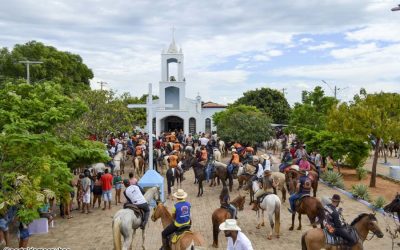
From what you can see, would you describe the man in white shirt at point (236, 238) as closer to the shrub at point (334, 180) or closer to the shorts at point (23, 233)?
the shorts at point (23, 233)

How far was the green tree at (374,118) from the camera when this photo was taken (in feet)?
62.1

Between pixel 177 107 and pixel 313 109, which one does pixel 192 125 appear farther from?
pixel 313 109

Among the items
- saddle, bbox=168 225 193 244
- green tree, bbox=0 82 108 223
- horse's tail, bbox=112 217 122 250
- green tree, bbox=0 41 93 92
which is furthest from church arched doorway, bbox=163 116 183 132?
saddle, bbox=168 225 193 244

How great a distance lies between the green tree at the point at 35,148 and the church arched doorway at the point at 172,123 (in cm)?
3435

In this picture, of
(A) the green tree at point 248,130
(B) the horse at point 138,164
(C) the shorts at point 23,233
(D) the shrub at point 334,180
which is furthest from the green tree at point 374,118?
(C) the shorts at point 23,233

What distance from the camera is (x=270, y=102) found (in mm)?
52562

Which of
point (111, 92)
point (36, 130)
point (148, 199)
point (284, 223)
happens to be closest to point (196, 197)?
point (284, 223)

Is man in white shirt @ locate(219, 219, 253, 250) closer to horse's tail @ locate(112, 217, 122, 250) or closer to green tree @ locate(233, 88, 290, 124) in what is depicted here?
horse's tail @ locate(112, 217, 122, 250)

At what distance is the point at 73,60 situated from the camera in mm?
47281

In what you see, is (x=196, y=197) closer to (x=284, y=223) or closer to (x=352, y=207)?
(x=284, y=223)

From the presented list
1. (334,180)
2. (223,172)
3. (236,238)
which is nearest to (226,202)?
(236,238)

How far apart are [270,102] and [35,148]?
4415 centimetres

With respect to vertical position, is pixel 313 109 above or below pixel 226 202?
above

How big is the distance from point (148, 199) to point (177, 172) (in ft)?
22.5
